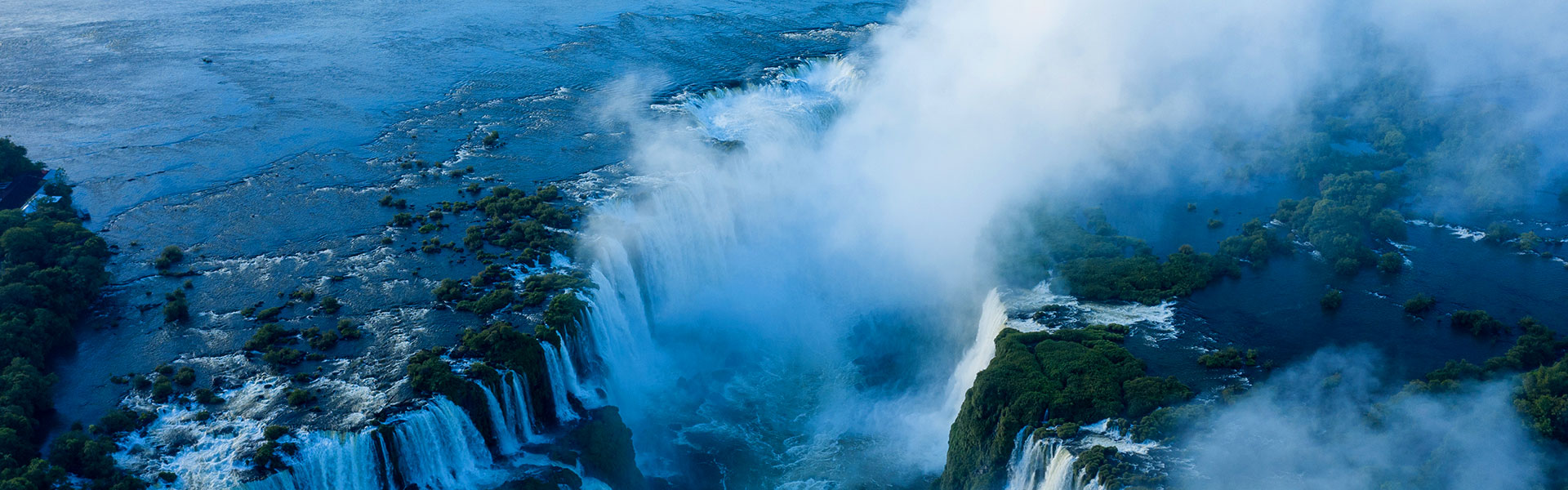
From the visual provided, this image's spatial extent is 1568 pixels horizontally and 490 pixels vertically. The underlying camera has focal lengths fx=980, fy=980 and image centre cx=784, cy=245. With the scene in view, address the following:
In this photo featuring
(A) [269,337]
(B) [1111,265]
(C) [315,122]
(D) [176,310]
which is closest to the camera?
(A) [269,337]

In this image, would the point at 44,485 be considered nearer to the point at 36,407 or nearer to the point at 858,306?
the point at 36,407

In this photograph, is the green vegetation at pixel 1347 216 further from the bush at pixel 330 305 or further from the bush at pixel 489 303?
the bush at pixel 330 305

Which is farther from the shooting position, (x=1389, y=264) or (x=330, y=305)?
(x=1389, y=264)

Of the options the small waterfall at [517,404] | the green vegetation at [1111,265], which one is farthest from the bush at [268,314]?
the green vegetation at [1111,265]

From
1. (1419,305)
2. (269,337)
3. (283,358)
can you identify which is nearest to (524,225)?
(269,337)

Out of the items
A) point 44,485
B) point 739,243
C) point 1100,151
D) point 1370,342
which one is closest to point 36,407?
point 44,485

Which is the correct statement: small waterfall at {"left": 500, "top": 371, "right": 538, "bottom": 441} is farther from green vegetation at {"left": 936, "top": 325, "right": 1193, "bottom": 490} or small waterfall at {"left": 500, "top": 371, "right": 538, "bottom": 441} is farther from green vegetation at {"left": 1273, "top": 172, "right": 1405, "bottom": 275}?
green vegetation at {"left": 1273, "top": 172, "right": 1405, "bottom": 275}

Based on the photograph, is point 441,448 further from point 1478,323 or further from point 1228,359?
point 1478,323
